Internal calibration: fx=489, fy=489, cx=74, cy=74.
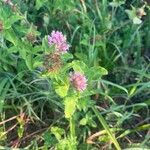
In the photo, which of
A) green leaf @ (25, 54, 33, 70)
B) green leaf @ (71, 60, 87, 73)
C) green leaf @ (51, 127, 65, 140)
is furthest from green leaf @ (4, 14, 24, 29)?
green leaf @ (51, 127, 65, 140)

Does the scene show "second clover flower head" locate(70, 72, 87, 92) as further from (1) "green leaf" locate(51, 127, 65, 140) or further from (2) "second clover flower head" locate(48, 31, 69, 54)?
(1) "green leaf" locate(51, 127, 65, 140)

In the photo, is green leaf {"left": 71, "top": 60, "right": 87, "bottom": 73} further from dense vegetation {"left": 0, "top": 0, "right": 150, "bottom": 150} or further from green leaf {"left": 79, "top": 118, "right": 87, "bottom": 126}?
green leaf {"left": 79, "top": 118, "right": 87, "bottom": 126}

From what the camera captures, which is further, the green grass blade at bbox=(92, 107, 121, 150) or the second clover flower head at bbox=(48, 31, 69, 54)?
the green grass blade at bbox=(92, 107, 121, 150)

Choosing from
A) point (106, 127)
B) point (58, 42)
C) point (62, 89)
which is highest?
point (58, 42)

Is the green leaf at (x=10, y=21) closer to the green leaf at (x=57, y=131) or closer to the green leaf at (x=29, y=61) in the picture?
the green leaf at (x=29, y=61)

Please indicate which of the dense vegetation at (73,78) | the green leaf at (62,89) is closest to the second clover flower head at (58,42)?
the dense vegetation at (73,78)

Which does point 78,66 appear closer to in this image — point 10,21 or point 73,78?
point 73,78

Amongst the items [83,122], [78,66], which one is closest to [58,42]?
[78,66]

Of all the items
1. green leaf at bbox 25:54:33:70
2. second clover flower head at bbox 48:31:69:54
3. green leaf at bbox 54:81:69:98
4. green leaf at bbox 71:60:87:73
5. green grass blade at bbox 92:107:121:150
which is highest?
second clover flower head at bbox 48:31:69:54

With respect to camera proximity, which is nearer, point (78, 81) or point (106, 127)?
point (78, 81)

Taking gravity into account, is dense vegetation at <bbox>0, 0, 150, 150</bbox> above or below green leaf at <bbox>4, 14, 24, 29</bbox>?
below
